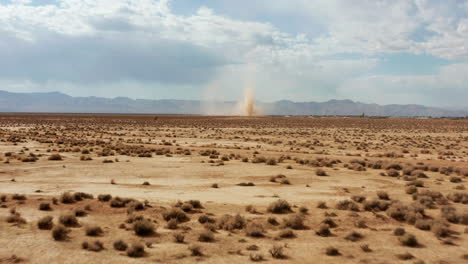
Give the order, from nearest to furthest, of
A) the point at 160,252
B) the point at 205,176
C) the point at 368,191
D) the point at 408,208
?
the point at 160,252 → the point at 408,208 → the point at 368,191 → the point at 205,176

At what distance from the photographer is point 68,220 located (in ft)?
39.9

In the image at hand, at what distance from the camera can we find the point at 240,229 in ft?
40.0

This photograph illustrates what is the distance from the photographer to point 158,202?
15.5m

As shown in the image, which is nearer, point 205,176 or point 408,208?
point 408,208

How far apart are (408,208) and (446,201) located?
325 centimetres

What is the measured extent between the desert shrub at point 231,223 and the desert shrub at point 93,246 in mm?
3849

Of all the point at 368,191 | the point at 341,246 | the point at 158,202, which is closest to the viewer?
the point at 341,246

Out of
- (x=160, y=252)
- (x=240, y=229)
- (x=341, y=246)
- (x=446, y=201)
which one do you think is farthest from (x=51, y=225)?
(x=446, y=201)

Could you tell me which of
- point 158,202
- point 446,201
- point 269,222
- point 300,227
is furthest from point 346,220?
point 158,202

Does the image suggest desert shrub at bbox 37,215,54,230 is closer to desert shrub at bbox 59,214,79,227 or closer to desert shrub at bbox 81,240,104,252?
desert shrub at bbox 59,214,79,227

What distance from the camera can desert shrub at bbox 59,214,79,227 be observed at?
39.8ft

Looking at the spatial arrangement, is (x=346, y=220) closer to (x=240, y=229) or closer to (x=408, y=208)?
(x=408, y=208)

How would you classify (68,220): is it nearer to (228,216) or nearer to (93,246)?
(93,246)

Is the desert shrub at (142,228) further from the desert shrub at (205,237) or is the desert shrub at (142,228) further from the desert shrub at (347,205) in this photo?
the desert shrub at (347,205)
